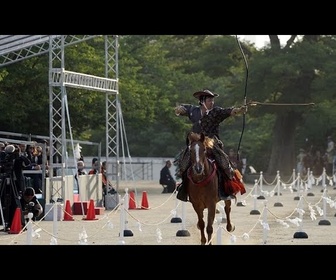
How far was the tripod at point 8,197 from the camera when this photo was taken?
24.6 metres

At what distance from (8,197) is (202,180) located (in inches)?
257

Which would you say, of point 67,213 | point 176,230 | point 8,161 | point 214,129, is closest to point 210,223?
Result: point 214,129

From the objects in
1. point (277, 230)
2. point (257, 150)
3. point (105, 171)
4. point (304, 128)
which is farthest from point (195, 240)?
point (257, 150)

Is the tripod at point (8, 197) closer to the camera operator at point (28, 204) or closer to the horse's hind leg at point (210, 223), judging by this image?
the camera operator at point (28, 204)

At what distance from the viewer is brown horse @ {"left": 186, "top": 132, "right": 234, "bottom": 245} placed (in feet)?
62.9

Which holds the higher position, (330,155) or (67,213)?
(330,155)

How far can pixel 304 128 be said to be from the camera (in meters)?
65.9

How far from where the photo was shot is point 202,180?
1962cm

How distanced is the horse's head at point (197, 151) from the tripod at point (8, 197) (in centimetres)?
651

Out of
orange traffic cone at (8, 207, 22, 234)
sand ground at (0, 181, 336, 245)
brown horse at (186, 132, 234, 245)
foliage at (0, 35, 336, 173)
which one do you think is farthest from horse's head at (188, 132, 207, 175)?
foliage at (0, 35, 336, 173)

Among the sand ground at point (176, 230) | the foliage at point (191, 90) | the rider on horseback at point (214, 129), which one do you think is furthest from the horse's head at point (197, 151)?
the foliage at point (191, 90)

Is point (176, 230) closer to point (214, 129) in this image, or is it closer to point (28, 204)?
point (28, 204)
